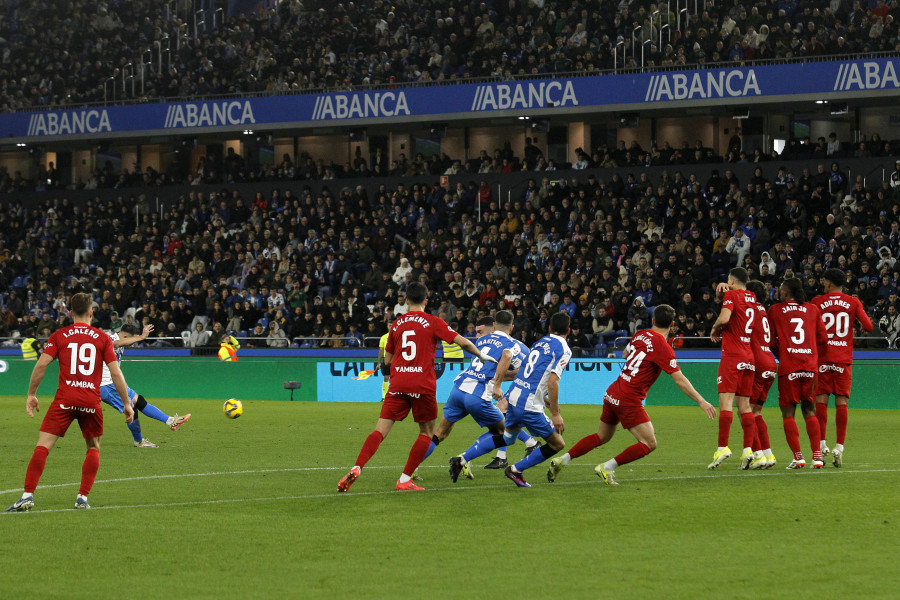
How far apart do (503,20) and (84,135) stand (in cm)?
1495

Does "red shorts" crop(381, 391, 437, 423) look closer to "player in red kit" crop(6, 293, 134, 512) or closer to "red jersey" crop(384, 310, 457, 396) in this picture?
"red jersey" crop(384, 310, 457, 396)

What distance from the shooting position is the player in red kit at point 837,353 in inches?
543

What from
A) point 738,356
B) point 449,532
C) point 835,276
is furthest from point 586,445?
point 835,276

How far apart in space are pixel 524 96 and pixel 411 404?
2568 cm

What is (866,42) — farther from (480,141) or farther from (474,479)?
(474,479)

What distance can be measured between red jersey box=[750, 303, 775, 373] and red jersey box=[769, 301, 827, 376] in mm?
127

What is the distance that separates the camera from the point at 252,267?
36.4 m

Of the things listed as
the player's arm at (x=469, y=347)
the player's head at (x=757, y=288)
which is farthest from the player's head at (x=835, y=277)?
the player's arm at (x=469, y=347)

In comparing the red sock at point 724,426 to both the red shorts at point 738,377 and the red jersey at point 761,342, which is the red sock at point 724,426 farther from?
the red jersey at point 761,342

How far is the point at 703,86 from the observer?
3409 centimetres

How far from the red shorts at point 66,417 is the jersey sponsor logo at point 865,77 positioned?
87.9 ft

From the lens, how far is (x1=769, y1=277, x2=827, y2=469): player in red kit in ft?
43.9

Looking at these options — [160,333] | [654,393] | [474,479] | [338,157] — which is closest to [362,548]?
[474,479]

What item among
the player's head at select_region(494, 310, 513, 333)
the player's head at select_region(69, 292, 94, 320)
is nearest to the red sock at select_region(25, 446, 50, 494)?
the player's head at select_region(69, 292, 94, 320)
